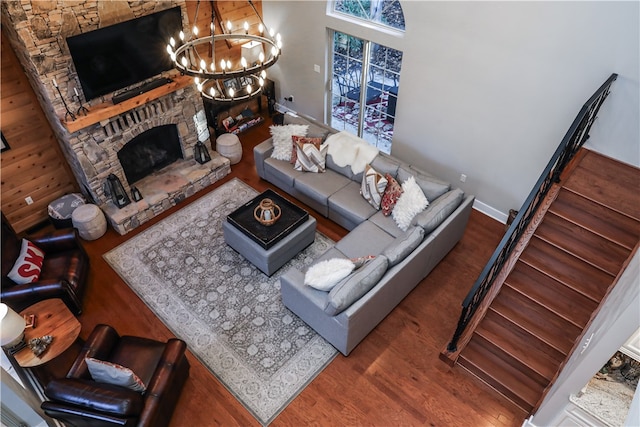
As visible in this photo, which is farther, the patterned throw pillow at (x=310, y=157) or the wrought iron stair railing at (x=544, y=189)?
the patterned throw pillow at (x=310, y=157)

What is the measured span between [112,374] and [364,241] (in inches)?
115

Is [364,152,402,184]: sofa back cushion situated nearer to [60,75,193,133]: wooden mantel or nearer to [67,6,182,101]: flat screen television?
[60,75,193,133]: wooden mantel

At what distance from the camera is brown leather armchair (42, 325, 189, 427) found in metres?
3.34

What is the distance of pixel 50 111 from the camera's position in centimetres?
515

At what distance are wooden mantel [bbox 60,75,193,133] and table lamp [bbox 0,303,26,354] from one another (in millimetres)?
2263

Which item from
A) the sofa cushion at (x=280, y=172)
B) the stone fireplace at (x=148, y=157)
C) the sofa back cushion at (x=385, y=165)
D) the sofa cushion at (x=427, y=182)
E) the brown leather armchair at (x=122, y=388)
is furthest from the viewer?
the sofa cushion at (x=280, y=172)

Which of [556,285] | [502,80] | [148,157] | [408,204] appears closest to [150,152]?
[148,157]

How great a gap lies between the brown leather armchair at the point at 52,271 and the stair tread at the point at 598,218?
5154 millimetres

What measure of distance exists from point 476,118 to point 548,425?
353 centimetres

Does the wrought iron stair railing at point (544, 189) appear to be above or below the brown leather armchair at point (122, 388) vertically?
above

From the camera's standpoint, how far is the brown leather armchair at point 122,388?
3.34m

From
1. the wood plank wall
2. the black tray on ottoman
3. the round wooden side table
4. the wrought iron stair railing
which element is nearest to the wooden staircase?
the wrought iron stair railing

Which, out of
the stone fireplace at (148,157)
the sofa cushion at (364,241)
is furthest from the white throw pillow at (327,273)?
the stone fireplace at (148,157)

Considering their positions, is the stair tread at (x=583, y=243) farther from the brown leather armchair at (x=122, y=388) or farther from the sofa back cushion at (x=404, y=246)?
the brown leather armchair at (x=122, y=388)
